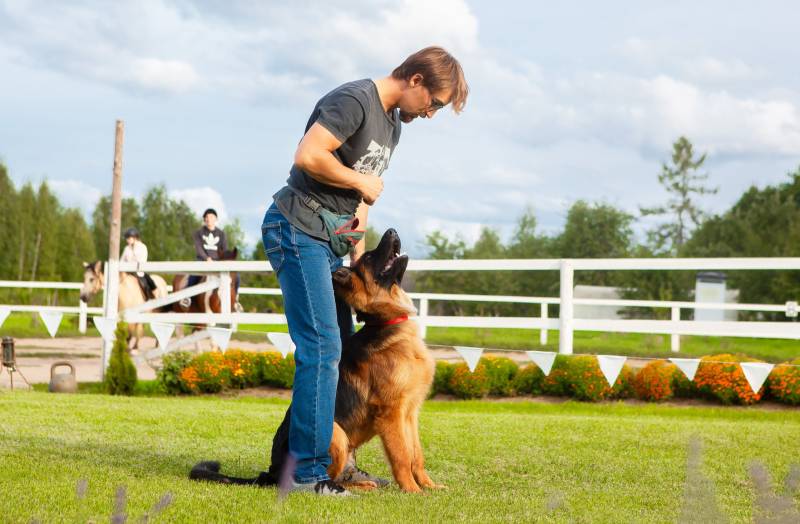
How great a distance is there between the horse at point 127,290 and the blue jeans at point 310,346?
10.3 m

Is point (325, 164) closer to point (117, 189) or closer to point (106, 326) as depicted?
point (106, 326)

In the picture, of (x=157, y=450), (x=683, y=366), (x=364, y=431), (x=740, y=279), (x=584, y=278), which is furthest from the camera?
(x=584, y=278)

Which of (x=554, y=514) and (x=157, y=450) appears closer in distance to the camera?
(x=554, y=514)

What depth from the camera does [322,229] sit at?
3.91m

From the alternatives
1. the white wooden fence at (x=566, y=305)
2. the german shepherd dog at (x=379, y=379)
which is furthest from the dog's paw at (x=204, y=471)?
the white wooden fence at (x=566, y=305)

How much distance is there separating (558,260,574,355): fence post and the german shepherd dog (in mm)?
6328

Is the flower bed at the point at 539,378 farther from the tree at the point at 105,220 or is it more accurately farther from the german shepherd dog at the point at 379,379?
the tree at the point at 105,220

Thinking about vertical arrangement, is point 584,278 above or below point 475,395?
above

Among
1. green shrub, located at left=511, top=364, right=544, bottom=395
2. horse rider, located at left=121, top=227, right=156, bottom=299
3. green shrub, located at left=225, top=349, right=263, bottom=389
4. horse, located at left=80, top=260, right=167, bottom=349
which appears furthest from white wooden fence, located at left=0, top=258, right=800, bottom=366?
horse rider, located at left=121, top=227, right=156, bottom=299

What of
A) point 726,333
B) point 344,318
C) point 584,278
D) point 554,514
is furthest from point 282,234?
point 584,278

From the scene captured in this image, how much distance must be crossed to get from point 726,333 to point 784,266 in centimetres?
99

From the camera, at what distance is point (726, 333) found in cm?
972

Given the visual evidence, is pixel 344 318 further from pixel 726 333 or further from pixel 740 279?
pixel 740 279

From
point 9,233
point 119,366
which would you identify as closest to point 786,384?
point 119,366
